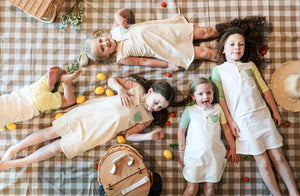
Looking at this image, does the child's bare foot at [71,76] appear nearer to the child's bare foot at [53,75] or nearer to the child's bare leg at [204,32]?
the child's bare foot at [53,75]

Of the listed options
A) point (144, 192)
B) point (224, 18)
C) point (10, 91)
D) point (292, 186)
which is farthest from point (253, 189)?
point (10, 91)

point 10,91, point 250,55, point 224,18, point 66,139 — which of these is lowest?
point 66,139

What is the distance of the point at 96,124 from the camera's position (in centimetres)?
183

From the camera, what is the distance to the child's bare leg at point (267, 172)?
6.04ft

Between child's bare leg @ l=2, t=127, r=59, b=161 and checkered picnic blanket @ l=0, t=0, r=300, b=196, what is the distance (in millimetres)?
83

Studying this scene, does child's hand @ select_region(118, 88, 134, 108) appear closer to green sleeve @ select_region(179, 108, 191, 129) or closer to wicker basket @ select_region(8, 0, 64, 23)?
green sleeve @ select_region(179, 108, 191, 129)

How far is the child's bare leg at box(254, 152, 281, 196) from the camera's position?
184 cm

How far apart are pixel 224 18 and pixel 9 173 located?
2173 mm

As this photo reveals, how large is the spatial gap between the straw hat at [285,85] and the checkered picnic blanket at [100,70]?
47mm

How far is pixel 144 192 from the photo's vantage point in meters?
1.78

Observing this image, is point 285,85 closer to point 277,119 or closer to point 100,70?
point 277,119

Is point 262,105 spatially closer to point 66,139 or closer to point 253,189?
point 253,189

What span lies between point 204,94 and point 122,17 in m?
0.88

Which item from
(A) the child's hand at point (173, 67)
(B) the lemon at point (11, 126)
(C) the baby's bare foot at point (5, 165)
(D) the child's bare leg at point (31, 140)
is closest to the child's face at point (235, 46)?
(A) the child's hand at point (173, 67)
